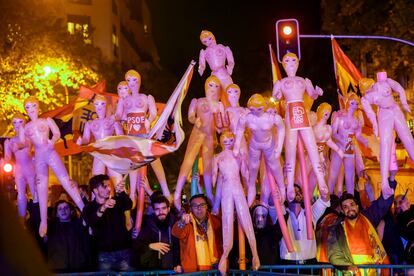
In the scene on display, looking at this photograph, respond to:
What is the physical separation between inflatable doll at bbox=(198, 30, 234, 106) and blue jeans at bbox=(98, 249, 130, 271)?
289 cm

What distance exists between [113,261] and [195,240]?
0.90 meters

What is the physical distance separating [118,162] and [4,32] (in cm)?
1314

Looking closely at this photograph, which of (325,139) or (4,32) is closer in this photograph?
(325,139)

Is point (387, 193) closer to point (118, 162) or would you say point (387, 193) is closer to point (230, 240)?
point (230, 240)

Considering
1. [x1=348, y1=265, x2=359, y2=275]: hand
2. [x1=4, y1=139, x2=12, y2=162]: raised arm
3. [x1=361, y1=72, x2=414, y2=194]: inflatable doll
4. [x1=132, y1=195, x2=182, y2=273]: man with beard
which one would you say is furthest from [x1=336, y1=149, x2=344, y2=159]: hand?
[x1=4, y1=139, x2=12, y2=162]: raised arm

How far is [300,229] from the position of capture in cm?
786

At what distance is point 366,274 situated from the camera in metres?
6.18

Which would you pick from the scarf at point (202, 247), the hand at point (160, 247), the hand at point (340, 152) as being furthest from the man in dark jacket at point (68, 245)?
the hand at point (340, 152)

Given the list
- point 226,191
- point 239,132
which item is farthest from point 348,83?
point 226,191

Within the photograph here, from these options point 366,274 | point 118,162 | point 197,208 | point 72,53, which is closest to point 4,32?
point 72,53

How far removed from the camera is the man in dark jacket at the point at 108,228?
651cm

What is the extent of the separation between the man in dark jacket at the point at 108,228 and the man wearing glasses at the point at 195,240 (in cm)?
57

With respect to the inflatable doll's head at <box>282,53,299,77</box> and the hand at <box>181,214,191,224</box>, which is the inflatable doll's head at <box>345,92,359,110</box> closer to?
the inflatable doll's head at <box>282,53,299,77</box>

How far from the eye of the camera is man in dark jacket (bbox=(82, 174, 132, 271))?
6.51m
